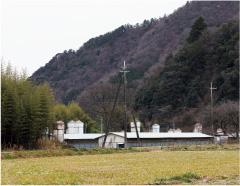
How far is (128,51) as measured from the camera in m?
139


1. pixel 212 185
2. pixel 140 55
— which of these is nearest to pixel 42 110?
pixel 212 185

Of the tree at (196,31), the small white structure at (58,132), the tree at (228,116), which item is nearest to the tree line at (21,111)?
the small white structure at (58,132)

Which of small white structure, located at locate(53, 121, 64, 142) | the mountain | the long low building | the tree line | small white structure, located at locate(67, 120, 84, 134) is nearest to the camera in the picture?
the tree line

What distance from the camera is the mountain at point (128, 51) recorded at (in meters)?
113

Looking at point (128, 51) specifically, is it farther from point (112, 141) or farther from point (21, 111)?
point (21, 111)

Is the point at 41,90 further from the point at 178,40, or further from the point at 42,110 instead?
the point at 178,40

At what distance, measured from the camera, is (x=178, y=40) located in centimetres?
12825

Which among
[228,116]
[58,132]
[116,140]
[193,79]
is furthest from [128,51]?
[58,132]

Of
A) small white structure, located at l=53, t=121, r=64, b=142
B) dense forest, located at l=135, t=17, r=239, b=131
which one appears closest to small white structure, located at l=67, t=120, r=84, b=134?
small white structure, located at l=53, t=121, r=64, b=142

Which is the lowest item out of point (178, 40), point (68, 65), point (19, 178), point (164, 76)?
point (19, 178)

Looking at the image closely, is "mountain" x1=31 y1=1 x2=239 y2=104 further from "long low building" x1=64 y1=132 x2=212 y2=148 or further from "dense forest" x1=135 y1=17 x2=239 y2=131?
"long low building" x1=64 y1=132 x2=212 y2=148

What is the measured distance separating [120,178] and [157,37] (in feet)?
411

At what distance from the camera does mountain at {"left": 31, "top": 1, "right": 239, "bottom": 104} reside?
11294cm

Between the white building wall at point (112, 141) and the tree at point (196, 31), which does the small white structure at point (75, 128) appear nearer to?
the white building wall at point (112, 141)
